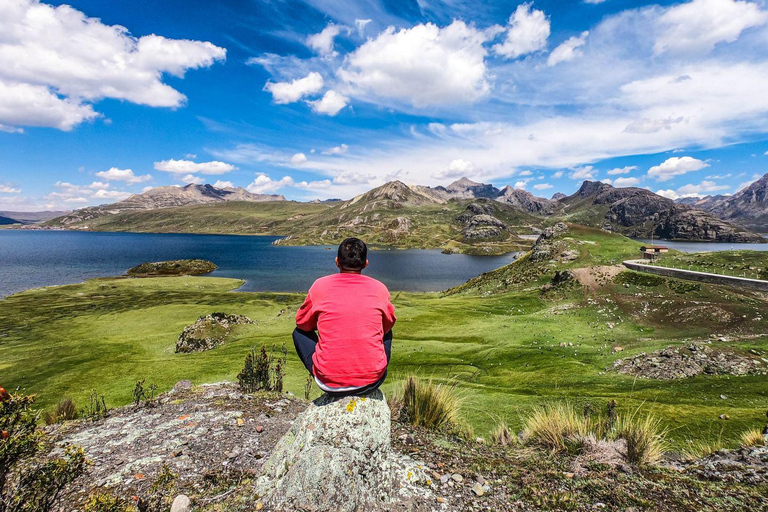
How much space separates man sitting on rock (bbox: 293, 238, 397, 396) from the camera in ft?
16.7

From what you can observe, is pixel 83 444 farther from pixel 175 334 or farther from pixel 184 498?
pixel 175 334

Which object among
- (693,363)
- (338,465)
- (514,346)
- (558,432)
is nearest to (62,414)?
(338,465)

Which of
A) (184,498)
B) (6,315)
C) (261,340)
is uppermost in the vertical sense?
(184,498)

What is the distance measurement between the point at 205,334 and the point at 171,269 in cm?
9571

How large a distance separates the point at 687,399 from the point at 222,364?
2556cm

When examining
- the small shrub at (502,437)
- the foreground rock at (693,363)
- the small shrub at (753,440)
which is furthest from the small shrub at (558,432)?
the foreground rock at (693,363)

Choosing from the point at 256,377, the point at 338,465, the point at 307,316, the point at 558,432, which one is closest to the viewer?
the point at 338,465

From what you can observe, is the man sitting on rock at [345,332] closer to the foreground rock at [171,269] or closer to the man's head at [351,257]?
the man's head at [351,257]

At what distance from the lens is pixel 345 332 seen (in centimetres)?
507

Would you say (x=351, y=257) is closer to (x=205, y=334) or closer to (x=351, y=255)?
(x=351, y=255)

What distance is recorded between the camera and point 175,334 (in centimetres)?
3475

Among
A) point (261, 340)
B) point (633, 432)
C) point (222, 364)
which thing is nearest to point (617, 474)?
point (633, 432)

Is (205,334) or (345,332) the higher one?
(345,332)

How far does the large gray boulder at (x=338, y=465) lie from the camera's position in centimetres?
493
